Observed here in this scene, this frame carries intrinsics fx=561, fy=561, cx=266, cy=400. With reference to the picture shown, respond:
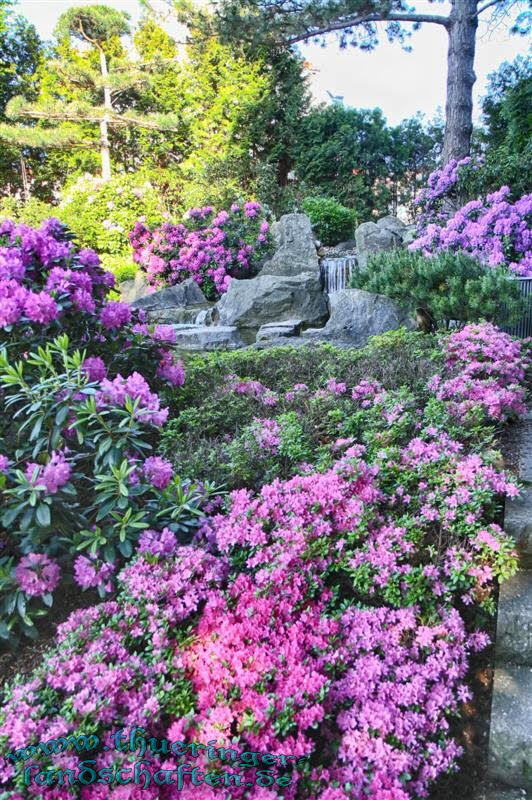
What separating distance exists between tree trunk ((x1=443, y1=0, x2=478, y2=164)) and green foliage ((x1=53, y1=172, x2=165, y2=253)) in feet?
21.1

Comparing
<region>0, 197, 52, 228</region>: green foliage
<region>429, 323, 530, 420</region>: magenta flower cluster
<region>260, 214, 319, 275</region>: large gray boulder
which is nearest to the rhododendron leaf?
<region>429, 323, 530, 420</region>: magenta flower cluster

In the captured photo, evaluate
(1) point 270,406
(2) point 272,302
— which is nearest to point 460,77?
(2) point 272,302

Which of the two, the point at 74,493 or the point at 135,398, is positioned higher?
the point at 135,398

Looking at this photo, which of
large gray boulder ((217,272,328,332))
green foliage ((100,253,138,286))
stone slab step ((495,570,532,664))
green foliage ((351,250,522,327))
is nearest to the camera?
stone slab step ((495,570,532,664))

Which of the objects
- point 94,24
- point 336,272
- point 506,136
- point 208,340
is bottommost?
point 208,340

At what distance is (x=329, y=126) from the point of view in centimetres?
1261

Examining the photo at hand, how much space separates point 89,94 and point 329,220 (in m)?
8.41

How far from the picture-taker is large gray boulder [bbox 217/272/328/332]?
612 cm

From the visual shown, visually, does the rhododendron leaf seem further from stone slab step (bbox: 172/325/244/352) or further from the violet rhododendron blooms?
stone slab step (bbox: 172/325/244/352)

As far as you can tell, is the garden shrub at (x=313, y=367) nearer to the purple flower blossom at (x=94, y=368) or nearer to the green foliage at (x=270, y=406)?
the green foliage at (x=270, y=406)

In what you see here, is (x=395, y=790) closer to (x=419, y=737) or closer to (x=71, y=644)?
(x=419, y=737)

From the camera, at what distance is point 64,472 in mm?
1384

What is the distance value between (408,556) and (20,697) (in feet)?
3.31

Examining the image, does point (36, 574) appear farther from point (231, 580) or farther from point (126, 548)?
point (231, 580)
